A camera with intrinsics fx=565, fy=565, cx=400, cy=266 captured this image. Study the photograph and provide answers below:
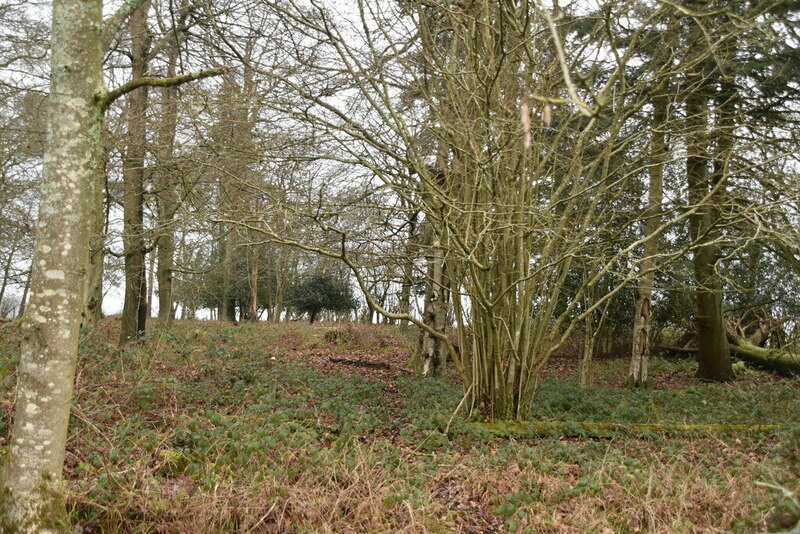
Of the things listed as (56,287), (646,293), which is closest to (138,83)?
(56,287)

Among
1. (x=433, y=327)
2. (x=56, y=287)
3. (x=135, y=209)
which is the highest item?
(x=135, y=209)

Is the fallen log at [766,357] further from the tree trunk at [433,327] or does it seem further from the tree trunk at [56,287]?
the tree trunk at [56,287]

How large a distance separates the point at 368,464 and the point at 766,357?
37.5 ft

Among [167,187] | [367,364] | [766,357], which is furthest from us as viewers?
[766,357]

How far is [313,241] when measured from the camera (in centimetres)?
848

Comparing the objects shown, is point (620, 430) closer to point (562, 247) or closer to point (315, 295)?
point (562, 247)

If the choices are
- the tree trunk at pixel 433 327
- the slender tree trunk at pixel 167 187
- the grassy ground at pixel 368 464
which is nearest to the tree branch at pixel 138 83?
the grassy ground at pixel 368 464

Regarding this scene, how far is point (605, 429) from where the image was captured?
6.55 metres

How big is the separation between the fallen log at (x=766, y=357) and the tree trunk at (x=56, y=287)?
40.8 feet

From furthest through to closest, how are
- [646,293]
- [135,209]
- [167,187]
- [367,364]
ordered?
1. [367,364]
2. [646,293]
3. [135,209]
4. [167,187]

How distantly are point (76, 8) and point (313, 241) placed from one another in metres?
5.53

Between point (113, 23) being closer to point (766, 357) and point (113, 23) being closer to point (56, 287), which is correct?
point (56, 287)

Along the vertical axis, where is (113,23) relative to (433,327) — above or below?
above

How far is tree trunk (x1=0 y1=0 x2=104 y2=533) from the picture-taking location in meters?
2.96
